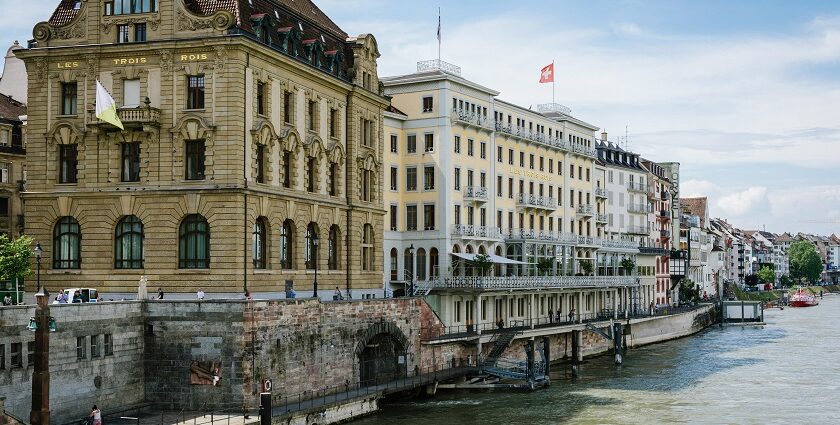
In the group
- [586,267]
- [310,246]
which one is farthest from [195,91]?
[586,267]

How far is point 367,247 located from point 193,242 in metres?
19.3

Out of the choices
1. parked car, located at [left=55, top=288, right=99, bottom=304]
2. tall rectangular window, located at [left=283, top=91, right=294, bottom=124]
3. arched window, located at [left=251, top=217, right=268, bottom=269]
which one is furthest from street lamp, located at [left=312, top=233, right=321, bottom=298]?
parked car, located at [left=55, top=288, right=99, bottom=304]

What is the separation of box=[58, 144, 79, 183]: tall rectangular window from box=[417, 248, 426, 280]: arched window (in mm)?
33200

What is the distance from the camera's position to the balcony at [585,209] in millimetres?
113438

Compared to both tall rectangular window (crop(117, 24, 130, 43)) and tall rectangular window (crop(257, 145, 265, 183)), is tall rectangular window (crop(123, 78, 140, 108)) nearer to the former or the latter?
tall rectangular window (crop(117, 24, 130, 43))

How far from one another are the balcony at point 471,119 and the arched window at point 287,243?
2593 centimetres

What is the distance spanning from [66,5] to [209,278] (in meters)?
18.6

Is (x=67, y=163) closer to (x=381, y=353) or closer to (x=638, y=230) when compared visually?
(x=381, y=353)

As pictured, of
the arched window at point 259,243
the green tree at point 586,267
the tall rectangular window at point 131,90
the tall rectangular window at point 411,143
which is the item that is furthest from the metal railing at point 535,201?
the tall rectangular window at point 131,90

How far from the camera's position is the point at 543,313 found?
97625 mm

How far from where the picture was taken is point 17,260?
63688 millimetres

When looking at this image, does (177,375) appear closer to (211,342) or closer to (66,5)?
(211,342)

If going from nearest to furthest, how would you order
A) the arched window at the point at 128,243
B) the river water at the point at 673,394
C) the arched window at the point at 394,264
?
the arched window at the point at 128,243, the river water at the point at 673,394, the arched window at the point at 394,264

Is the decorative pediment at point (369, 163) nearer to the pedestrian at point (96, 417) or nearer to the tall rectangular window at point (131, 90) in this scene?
the tall rectangular window at point (131, 90)
